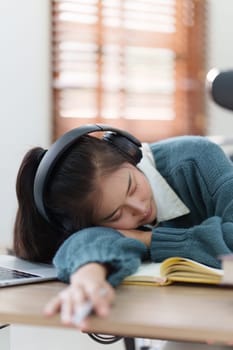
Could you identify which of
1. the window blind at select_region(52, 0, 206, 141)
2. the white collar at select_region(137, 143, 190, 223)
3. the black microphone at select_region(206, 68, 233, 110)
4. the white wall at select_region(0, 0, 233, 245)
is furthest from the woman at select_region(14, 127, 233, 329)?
the window blind at select_region(52, 0, 206, 141)

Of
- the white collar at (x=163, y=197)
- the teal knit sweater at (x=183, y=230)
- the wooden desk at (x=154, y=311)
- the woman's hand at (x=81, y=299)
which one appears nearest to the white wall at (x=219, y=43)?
the teal knit sweater at (x=183, y=230)

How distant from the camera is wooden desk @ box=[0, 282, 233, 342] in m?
0.55

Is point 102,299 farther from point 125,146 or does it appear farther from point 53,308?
point 125,146

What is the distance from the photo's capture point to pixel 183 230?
2.91 ft

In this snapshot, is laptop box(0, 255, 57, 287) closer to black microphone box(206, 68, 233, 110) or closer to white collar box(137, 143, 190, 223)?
white collar box(137, 143, 190, 223)

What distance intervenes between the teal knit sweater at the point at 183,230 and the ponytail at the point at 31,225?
0.15 meters

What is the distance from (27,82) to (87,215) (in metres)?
1.61

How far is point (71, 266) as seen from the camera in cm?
75

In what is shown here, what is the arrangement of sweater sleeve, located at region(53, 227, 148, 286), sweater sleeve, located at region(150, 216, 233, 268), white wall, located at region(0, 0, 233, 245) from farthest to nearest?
white wall, located at region(0, 0, 233, 245) < sweater sleeve, located at region(150, 216, 233, 268) < sweater sleeve, located at region(53, 227, 148, 286)

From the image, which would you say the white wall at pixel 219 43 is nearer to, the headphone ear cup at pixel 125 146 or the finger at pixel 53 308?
the headphone ear cup at pixel 125 146

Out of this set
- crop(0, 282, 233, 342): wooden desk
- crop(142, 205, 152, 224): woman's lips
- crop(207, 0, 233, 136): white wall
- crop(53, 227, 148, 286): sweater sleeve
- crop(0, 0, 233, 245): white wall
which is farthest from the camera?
crop(207, 0, 233, 136): white wall

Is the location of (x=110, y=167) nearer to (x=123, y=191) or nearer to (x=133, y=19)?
(x=123, y=191)

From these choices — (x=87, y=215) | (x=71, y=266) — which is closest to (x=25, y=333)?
(x=87, y=215)

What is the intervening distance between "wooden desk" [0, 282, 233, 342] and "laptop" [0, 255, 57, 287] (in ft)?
0.07
